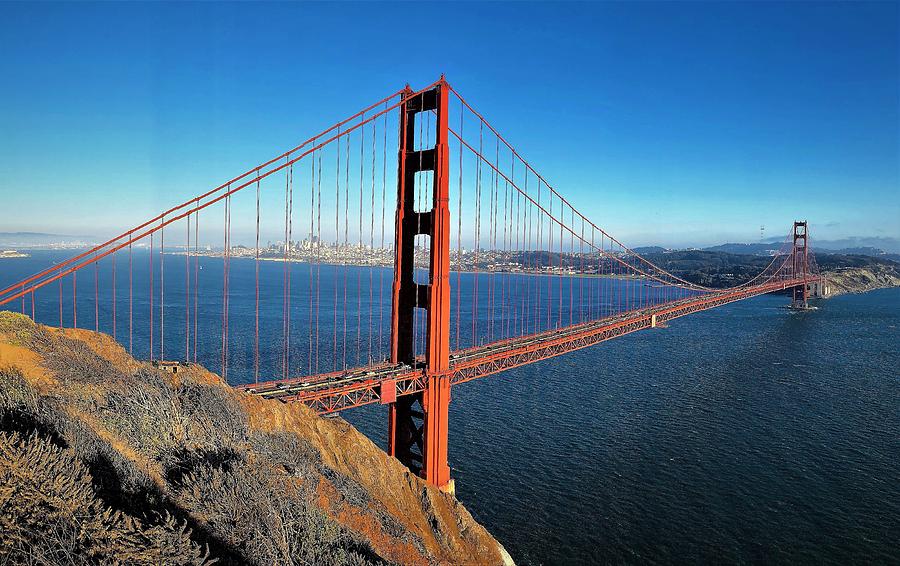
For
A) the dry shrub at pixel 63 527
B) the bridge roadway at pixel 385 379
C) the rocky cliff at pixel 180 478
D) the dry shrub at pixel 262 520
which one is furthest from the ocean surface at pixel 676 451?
the dry shrub at pixel 63 527

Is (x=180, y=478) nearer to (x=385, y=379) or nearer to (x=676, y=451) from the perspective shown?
(x=385, y=379)

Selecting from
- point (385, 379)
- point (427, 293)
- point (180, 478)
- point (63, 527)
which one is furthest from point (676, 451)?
point (63, 527)

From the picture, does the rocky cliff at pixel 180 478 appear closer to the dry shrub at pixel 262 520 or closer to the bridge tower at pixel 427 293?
the dry shrub at pixel 262 520

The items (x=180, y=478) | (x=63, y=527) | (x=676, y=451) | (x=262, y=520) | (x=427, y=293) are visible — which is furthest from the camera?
(x=676, y=451)

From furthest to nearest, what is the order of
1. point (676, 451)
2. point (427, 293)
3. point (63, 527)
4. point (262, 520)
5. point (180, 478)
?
point (676, 451)
point (427, 293)
point (180, 478)
point (262, 520)
point (63, 527)

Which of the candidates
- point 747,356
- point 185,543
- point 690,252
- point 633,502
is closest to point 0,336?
point 185,543

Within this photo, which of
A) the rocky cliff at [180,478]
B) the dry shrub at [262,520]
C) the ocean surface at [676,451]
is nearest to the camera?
the rocky cliff at [180,478]

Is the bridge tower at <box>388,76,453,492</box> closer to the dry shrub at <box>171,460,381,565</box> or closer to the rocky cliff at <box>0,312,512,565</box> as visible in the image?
the rocky cliff at <box>0,312,512,565</box>
